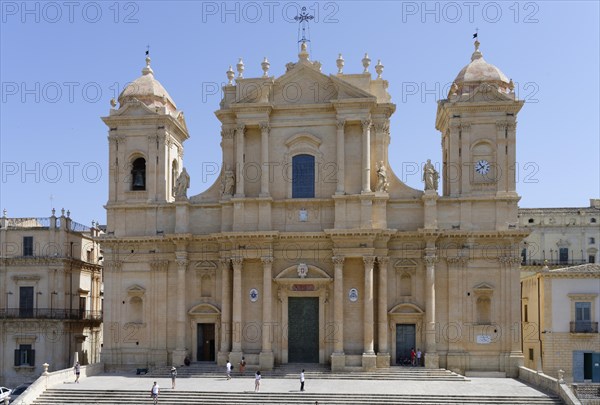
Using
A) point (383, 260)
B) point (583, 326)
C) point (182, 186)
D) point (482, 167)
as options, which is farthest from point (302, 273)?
point (583, 326)

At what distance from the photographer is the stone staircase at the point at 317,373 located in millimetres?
36031

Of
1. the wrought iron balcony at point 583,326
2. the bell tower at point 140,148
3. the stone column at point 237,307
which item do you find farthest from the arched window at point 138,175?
the wrought iron balcony at point 583,326

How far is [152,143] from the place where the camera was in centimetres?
4103

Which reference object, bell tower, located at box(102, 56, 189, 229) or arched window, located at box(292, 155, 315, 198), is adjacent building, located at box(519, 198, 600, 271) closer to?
arched window, located at box(292, 155, 315, 198)

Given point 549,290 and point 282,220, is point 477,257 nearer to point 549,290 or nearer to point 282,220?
point 549,290

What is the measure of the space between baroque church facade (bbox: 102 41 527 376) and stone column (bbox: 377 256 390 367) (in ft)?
0.23

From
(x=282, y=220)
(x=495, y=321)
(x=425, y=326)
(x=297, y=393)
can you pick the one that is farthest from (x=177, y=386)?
(x=495, y=321)

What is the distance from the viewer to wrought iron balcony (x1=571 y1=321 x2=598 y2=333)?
39062 mm

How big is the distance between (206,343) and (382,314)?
9.57 m

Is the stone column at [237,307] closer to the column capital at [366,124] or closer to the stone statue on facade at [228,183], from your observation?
the stone statue on facade at [228,183]

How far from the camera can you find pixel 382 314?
3781 centimetres

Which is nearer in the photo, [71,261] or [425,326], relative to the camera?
[425,326]

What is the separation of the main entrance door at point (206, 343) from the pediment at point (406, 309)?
9.56m

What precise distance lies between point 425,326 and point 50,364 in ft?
71.8
